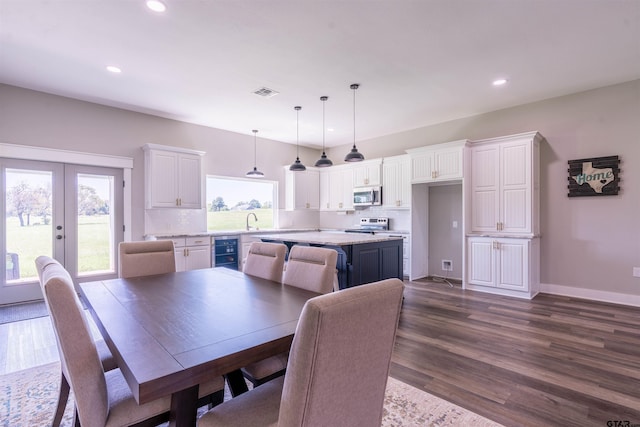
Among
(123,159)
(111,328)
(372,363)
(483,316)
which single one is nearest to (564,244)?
(483,316)

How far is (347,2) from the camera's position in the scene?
2.53 m

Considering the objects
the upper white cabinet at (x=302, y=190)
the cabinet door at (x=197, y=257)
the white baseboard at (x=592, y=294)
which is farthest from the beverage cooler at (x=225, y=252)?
the white baseboard at (x=592, y=294)

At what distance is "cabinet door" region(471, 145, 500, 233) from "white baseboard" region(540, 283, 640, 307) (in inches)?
45.6

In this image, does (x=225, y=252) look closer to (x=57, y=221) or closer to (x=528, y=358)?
(x=57, y=221)

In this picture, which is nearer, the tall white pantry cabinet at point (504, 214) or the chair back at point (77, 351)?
the chair back at point (77, 351)

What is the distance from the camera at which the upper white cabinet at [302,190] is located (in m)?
7.06

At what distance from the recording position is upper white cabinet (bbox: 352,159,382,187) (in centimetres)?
639

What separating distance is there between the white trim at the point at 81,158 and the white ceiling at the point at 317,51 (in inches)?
31.6

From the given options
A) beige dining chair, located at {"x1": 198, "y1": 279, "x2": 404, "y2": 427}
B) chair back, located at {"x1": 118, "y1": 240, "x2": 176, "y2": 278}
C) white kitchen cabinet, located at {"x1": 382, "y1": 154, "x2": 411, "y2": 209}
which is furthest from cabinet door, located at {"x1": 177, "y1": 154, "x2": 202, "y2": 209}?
beige dining chair, located at {"x1": 198, "y1": 279, "x2": 404, "y2": 427}

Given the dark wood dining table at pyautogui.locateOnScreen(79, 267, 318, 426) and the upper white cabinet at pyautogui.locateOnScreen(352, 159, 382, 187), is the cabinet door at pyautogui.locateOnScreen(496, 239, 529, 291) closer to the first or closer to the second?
the upper white cabinet at pyautogui.locateOnScreen(352, 159, 382, 187)

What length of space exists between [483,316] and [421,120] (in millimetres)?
3509

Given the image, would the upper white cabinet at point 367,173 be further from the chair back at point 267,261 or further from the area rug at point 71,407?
the area rug at point 71,407

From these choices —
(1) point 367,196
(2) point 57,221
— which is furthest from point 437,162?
(2) point 57,221

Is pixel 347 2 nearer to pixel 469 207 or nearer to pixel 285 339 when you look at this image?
pixel 285 339
